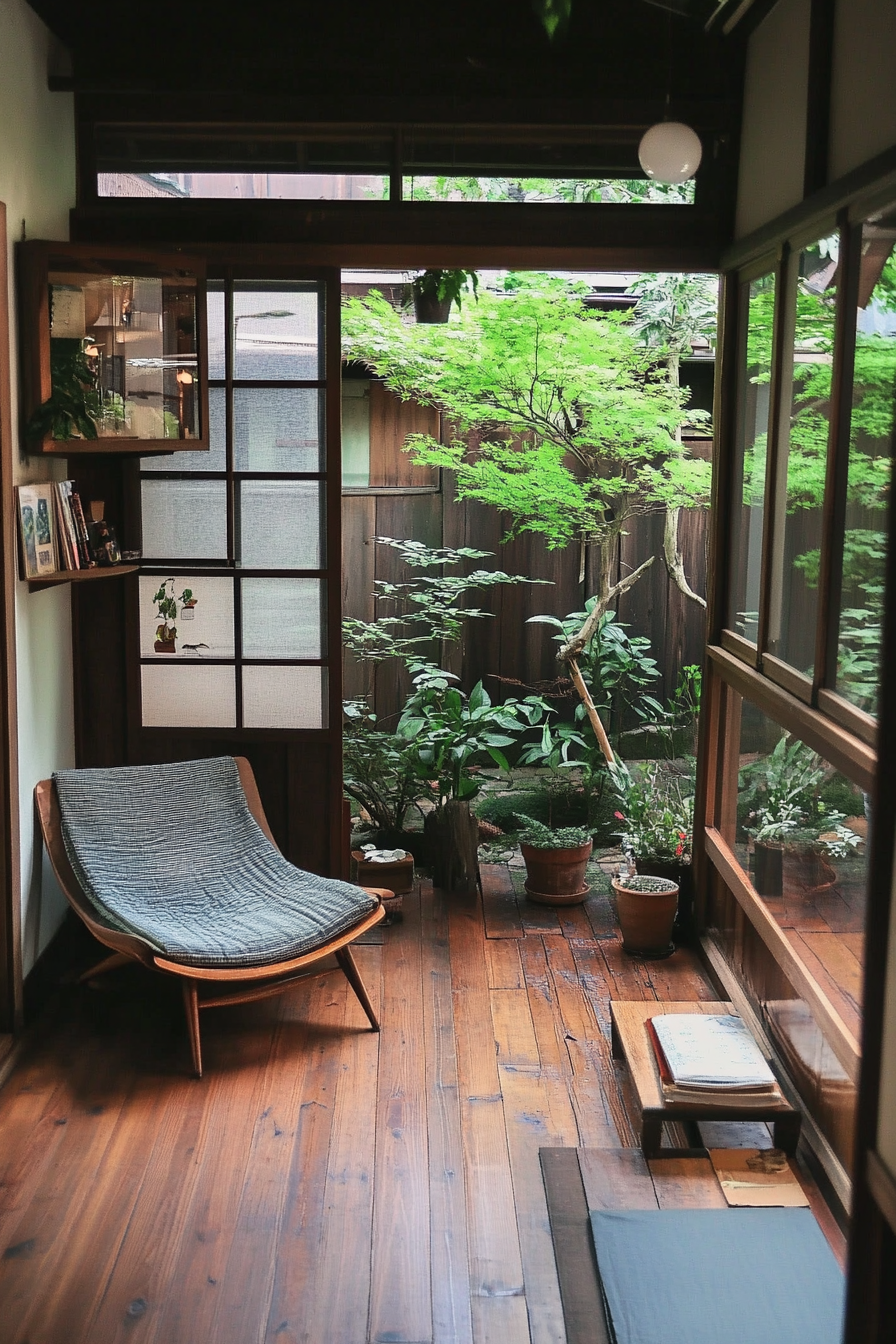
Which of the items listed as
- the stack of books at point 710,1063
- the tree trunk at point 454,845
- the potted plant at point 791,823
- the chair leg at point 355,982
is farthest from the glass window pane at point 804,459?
the tree trunk at point 454,845

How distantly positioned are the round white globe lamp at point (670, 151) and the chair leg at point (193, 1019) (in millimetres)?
2735

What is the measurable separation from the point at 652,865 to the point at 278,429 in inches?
85.8

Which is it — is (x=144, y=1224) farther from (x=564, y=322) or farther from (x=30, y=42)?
(x=564, y=322)

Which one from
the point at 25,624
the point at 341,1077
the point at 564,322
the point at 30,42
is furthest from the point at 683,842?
the point at 30,42

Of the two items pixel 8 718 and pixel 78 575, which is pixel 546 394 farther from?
pixel 8 718

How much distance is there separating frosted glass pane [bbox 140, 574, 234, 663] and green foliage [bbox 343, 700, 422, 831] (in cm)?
90

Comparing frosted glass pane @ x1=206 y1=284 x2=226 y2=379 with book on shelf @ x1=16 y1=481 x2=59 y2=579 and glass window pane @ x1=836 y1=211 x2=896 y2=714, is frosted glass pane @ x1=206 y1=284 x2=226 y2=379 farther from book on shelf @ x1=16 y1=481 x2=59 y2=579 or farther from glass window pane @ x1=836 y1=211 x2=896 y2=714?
glass window pane @ x1=836 y1=211 x2=896 y2=714

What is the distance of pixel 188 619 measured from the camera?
477cm

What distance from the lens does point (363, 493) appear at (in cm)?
664

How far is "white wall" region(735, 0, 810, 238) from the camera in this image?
371cm

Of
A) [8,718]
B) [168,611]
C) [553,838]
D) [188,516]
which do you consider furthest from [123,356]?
[553,838]

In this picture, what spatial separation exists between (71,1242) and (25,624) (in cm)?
190

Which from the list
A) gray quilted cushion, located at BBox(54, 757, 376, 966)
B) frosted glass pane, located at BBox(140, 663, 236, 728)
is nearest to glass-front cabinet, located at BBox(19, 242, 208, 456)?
frosted glass pane, located at BBox(140, 663, 236, 728)

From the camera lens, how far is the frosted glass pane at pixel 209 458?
15.4 feet
